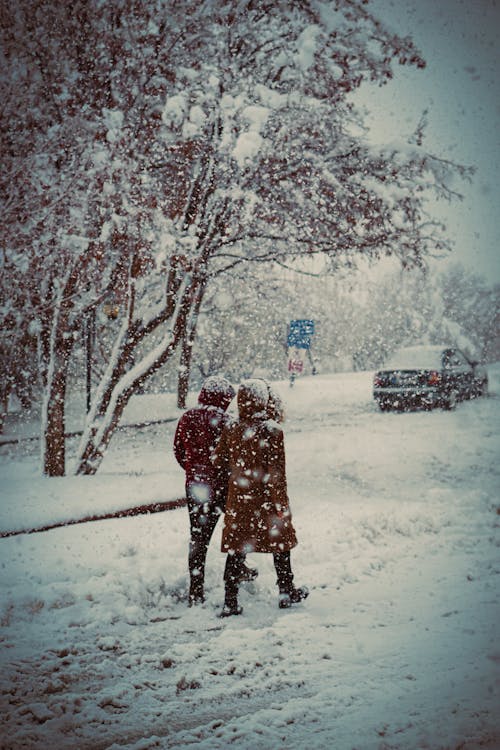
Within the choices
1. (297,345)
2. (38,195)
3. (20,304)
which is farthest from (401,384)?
(38,195)

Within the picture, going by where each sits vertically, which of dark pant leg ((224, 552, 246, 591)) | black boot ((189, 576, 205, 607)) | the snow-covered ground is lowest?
the snow-covered ground

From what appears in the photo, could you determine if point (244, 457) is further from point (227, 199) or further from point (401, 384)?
point (401, 384)

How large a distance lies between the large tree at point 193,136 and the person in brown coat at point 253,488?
12.6 feet

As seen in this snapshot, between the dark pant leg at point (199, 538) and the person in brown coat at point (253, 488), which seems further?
the dark pant leg at point (199, 538)

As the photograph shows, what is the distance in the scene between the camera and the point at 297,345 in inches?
831

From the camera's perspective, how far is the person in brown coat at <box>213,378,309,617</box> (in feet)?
14.3

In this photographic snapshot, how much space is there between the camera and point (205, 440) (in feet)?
15.5

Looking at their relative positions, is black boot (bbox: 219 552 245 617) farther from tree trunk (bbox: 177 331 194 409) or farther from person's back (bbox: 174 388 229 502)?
tree trunk (bbox: 177 331 194 409)

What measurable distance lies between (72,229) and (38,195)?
90 cm

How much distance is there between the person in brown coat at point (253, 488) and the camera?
4359 mm

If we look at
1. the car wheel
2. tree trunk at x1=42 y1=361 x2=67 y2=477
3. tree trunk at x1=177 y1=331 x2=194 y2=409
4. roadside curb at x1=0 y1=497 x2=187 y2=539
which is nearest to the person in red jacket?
roadside curb at x1=0 y1=497 x2=187 y2=539

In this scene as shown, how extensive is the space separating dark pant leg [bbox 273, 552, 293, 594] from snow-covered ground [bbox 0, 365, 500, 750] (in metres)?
0.18

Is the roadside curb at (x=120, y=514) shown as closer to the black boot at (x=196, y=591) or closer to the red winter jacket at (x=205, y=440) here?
the black boot at (x=196, y=591)

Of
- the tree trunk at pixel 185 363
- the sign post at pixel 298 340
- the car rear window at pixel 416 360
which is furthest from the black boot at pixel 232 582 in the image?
the sign post at pixel 298 340
